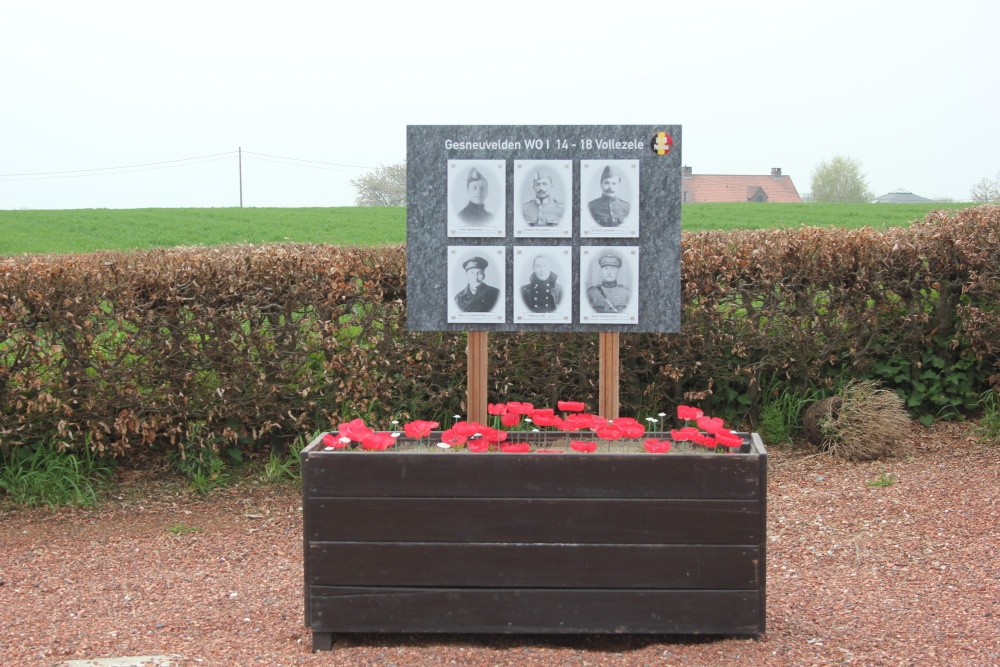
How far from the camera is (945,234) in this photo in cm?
666

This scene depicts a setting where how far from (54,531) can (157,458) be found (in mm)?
916

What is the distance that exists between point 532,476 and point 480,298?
5.31 feet

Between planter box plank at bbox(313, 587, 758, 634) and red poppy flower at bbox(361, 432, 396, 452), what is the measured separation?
54 centimetres

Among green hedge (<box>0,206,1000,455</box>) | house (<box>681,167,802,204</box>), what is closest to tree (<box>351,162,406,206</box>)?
house (<box>681,167,802,204</box>)

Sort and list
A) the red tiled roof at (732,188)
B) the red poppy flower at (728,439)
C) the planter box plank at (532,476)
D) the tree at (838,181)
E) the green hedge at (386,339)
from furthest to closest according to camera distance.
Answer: the tree at (838,181), the red tiled roof at (732,188), the green hedge at (386,339), the red poppy flower at (728,439), the planter box plank at (532,476)

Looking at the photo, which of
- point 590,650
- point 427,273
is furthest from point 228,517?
point 590,650

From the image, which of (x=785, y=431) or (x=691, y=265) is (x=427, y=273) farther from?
(x=785, y=431)

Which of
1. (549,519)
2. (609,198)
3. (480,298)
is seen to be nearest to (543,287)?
(480,298)

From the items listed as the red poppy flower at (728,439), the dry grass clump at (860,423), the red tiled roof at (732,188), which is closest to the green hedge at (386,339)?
the dry grass clump at (860,423)

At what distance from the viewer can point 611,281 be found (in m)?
4.72

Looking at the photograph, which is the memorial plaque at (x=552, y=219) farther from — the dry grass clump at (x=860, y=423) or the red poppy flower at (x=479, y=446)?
the dry grass clump at (x=860, y=423)

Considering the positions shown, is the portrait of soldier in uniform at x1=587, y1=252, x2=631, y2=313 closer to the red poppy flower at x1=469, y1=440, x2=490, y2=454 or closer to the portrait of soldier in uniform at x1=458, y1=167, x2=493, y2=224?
the portrait of soldier in uniform at x1=458, y1=167, x2=493, y2=224

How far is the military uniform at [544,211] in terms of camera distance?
15.4 feet

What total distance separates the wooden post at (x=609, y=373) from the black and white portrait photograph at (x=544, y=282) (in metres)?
0.27
